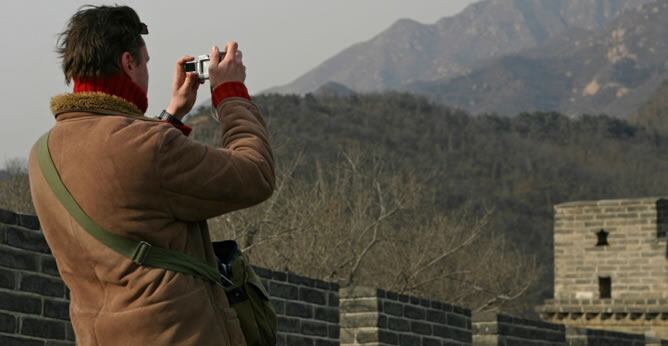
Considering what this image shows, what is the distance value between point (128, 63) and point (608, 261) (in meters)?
31.5

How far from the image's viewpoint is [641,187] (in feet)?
272

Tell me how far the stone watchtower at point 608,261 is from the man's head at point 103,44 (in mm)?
30140

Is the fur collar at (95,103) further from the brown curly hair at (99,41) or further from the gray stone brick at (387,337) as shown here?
the gray stone brick at (387,337)

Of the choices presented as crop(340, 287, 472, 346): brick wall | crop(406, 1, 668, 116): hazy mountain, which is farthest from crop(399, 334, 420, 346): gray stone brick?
crop(406, 1, 668, 116): hazy mountain

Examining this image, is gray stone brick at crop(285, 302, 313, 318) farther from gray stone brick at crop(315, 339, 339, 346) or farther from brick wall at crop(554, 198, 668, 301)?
brick wall at crop(554, 198, 668, 301)

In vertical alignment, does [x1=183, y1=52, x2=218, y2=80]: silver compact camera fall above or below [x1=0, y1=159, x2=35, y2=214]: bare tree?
below

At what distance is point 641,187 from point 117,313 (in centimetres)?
8051

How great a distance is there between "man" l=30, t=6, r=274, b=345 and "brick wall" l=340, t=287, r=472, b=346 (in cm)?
687

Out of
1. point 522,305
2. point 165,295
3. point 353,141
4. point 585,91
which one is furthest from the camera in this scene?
point 585,91

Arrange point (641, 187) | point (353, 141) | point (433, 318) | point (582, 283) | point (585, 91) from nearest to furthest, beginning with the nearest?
point (433, 318), point (582, 283), point (353, 141), point (641, 187), point (585, 91)

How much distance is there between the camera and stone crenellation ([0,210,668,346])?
7262mm

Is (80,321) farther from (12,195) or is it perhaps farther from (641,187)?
(641,187)

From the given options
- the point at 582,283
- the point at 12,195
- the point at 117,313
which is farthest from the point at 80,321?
the point at 12,195

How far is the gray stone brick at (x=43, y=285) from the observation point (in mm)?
7340
